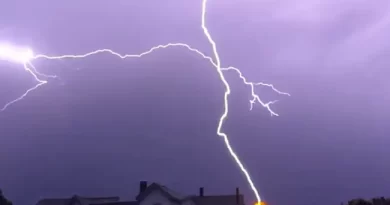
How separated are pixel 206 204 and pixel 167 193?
3790 millimetres

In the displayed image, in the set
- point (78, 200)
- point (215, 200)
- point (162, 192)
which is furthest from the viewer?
point (78, 200)

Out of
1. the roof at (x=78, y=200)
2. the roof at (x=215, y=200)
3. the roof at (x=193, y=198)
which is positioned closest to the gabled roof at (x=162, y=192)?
the roof at (x=193, y=198)

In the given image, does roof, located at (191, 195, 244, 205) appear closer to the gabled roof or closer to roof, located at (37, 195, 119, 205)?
the gabled roof

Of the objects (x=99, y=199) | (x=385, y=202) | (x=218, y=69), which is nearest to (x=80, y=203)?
(x=99, y=199)

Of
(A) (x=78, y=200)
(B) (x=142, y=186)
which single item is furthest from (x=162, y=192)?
(A) (x=78, y=200)

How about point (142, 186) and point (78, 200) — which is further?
point (78, 200)

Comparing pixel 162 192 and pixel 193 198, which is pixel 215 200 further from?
pixel 162 192

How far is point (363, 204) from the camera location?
8211mm

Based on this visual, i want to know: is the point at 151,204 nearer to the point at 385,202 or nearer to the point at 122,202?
the point at 122,202

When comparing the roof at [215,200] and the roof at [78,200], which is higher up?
the roof at [78,200]

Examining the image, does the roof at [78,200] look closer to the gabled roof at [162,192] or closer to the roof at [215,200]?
the gabled roof at [162,192]

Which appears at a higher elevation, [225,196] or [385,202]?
[225,196]

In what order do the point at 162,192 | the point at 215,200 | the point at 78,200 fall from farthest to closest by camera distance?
the point at 78,200 → the point at 215,200 → the point at 162,192

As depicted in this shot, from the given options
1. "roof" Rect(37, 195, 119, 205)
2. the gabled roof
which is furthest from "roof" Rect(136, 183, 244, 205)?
"roof" Rect(37, 195, 119, 205)
